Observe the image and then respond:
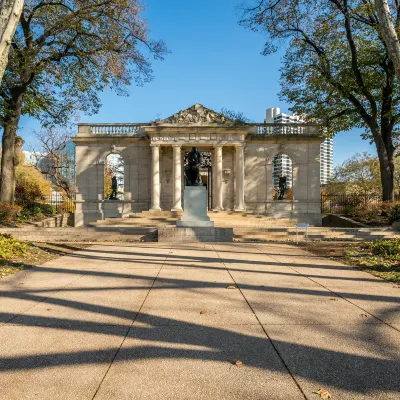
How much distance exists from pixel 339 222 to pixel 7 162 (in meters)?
23.8

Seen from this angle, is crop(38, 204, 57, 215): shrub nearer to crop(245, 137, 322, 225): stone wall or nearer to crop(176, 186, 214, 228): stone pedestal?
crop(176, 186, 214, 228): stone pedestal

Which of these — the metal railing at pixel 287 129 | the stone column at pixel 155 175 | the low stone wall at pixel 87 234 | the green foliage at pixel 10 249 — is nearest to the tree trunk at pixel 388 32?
the low stone wall at pixel 87 234

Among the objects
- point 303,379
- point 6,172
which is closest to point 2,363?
point 303,379

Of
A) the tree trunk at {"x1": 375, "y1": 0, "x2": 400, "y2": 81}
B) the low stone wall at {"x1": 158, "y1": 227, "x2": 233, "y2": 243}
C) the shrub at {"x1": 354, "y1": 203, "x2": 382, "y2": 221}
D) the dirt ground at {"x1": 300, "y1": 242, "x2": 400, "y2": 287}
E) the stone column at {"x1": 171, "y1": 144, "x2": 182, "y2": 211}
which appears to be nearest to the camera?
the dirt ground at {"x1": 300, "y1": 242, "x2": 400, "y2": 287}

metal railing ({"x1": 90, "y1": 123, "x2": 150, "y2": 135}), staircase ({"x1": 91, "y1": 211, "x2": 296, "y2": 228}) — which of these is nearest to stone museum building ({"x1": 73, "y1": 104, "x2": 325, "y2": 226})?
metal railing ({"x1": 90, "y1": 123, "x2": 150, "y2": 135})

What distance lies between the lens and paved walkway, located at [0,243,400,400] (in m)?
2.64

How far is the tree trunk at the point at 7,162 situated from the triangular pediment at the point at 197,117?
11427 mm

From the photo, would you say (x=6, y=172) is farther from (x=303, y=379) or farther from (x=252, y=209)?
(x=303, y=379)

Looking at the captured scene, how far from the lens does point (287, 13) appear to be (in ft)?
68.6

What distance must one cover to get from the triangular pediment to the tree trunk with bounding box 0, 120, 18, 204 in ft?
37.5

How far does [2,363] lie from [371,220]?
74.5 feet

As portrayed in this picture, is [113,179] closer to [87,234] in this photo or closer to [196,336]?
[87,234]

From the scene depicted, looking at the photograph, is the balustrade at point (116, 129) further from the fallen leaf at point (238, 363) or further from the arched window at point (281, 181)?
the fallen leaf at point (238, 363)

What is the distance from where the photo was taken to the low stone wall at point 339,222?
22097 millimetres
